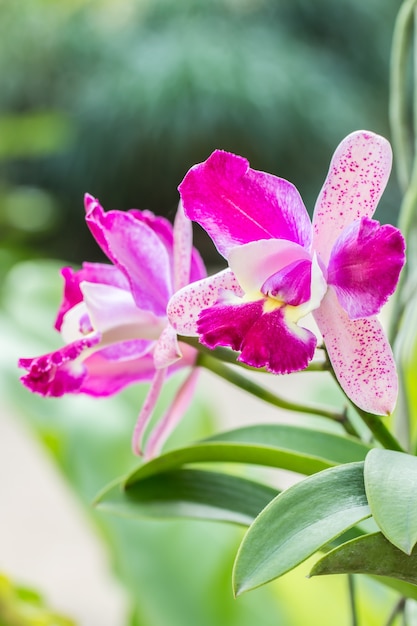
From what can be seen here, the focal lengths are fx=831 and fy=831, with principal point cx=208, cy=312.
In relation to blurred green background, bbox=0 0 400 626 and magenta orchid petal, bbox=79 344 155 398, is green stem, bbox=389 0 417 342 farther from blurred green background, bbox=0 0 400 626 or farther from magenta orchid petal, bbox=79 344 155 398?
blurred green background, bbox=0 0 400 626

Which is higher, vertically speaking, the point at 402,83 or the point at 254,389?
the point at 402,83

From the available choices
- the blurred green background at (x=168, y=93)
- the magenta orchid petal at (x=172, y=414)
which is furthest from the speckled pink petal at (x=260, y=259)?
the blurred green background at (x=168, y=93)

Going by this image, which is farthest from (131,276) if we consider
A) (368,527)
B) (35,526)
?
(35,526)

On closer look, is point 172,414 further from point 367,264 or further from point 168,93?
point 168,93

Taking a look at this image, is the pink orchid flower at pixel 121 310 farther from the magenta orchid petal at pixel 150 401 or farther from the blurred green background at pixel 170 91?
the blurred green background at pixel 170 91

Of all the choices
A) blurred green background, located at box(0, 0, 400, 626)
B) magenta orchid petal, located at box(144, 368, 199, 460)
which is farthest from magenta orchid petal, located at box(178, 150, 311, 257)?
blurred green background, located at box(0, 0, 400, 626)

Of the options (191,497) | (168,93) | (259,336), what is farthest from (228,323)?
(168,93)

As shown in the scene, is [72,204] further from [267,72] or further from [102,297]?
[102,297]
